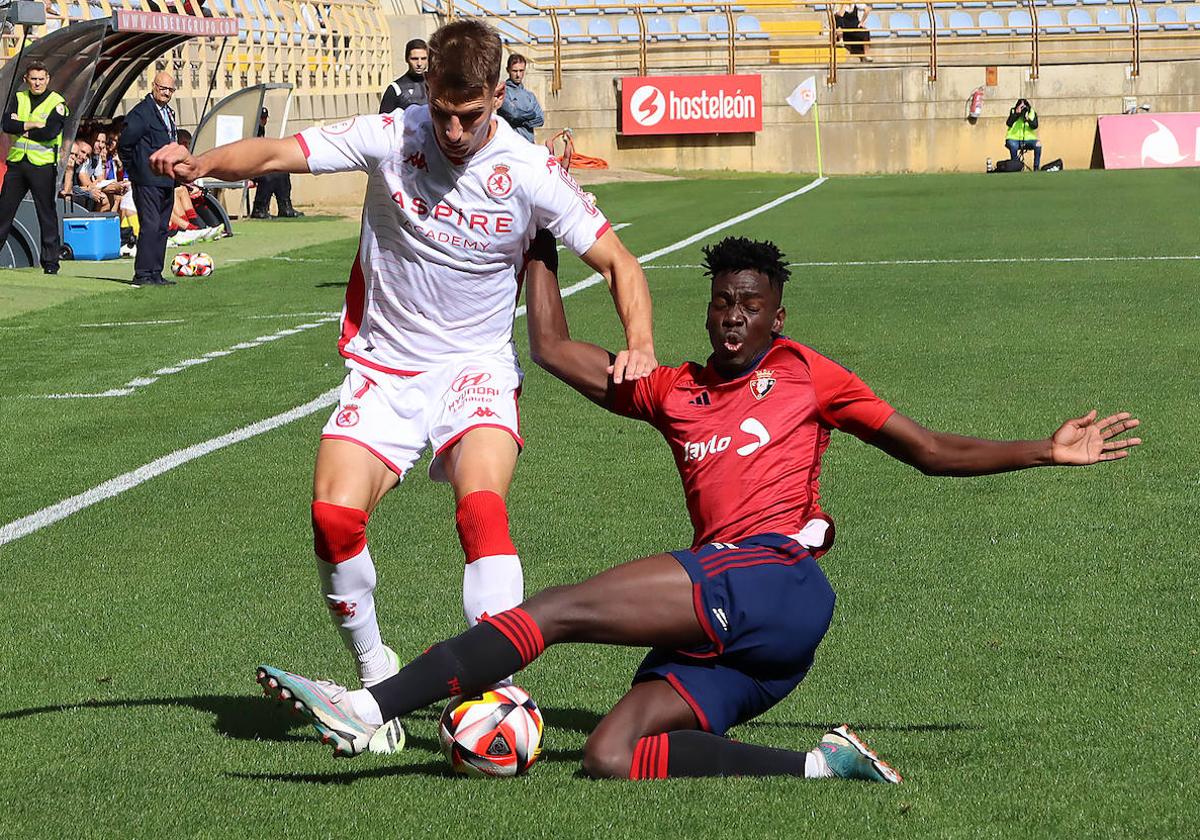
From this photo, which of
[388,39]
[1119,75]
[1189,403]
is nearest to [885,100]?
[1119,75]

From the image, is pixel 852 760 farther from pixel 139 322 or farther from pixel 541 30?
pixel 541 30

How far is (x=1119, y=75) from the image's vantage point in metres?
46.4

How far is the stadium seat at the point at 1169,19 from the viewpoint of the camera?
5023cm

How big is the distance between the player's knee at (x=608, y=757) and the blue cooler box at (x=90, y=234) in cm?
1770

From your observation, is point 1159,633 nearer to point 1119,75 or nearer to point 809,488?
point 809,488

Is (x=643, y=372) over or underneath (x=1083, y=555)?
over

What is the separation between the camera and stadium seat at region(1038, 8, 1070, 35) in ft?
164

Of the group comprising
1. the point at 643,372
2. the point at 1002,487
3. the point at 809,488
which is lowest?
the point at 1002,487

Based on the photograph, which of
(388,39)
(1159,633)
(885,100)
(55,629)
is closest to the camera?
(1159,633)

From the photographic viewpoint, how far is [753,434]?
4.63m

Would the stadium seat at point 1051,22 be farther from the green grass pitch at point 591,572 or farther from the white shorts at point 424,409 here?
the white shorts at point 424,409

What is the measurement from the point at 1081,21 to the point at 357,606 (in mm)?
49471

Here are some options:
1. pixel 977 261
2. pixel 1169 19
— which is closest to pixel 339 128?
pixel 977 261

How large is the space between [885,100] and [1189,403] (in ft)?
123
